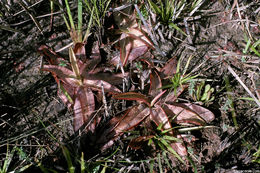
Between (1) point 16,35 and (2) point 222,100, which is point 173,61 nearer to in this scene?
(2) point 222,100

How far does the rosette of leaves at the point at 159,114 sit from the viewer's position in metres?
1.61

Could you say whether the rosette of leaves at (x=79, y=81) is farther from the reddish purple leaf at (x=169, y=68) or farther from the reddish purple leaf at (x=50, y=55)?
A: the reddish purple leaf at (x=169, y=68)

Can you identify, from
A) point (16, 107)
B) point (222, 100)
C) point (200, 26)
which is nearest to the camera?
point (16, 107)

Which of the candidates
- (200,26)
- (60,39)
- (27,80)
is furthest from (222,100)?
(27,80)

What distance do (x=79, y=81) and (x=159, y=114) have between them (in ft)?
2.14

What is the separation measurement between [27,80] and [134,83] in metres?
0.83

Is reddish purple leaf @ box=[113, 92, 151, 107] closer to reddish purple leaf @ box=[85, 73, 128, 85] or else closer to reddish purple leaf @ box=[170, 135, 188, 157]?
reddish purple leaf @ box=[85, 73, 128, 85]

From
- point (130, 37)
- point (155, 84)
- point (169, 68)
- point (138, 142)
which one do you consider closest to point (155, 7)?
point (130, 37)

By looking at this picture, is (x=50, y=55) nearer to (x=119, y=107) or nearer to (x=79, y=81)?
(x=79, y=81)

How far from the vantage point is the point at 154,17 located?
6.07ft

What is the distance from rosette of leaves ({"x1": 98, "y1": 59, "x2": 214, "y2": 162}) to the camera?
1.61 m

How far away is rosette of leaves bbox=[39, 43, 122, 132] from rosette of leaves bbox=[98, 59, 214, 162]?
15 cm

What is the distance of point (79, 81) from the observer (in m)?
1.70

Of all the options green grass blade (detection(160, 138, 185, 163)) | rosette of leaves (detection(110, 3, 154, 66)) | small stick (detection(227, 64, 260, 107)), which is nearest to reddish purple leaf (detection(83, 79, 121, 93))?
rosette of leaves (detection(110, 3, 154, 66))
